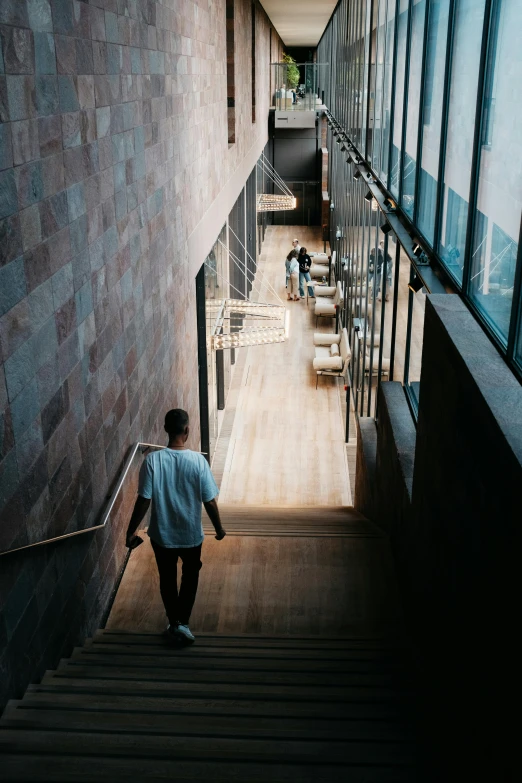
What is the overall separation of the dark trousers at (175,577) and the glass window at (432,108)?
324 centimetres

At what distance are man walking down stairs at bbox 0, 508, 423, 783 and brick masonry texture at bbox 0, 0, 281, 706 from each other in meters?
0.28

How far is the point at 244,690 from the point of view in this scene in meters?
3.55

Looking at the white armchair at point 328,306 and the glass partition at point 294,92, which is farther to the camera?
the glass partition at point 294,92

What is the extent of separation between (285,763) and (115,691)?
1022mm

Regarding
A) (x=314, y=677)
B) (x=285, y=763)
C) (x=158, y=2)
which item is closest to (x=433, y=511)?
(x=314, y=677)

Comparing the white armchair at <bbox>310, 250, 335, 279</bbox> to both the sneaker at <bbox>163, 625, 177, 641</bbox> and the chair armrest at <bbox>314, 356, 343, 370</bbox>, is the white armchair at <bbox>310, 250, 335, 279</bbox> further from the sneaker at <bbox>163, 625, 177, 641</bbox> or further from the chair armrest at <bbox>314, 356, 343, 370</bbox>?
the sneaker at <bbox>163, 625, 177, 641</bbox>

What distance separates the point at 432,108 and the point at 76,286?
11.2 feet

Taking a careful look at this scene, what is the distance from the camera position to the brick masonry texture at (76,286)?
3.22 meters

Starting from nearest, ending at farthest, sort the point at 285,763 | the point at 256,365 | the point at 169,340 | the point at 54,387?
1. the point at 285,763
2. the point at 54,387
3. the point at 169,340
4. the point at 256,365

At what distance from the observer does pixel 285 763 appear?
279 centimetres

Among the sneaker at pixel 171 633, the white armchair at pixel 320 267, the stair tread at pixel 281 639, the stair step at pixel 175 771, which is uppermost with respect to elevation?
the stair step at pixel 175 771

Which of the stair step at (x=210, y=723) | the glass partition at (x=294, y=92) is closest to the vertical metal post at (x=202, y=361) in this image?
the stair step at (x=210, y=723)

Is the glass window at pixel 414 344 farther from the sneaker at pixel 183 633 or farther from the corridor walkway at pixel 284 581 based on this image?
the sneaker at pixel 183 633

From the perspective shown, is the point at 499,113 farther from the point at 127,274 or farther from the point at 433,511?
the point at 127,274
